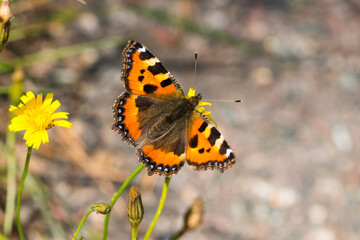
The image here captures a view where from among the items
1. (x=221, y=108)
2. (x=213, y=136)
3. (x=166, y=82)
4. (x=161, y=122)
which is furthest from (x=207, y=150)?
(x=221, y=108)

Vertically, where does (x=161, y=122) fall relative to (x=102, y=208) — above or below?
above

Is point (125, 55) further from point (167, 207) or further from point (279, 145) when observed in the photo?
point (279, 145)

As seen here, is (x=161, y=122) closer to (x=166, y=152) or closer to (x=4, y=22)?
(x=166, y=152)

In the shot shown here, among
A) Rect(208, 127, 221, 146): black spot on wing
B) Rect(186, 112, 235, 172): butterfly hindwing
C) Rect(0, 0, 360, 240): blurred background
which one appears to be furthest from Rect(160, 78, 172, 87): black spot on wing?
Rect(0, 0, 360, 240): blurred background

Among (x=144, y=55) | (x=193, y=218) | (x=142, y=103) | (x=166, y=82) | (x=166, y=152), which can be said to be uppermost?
(x=144, y=55)

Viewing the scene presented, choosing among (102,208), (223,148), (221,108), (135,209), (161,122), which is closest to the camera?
(102,208)

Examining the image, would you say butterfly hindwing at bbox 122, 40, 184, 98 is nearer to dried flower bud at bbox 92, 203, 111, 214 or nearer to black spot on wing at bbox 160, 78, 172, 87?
black spot on wing at bbox 160, 78, 172, 87

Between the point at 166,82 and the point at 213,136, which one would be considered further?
the point at 166,82
